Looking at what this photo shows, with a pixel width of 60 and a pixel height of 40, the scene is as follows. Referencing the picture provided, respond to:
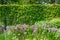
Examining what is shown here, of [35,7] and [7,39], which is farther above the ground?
[7,39]

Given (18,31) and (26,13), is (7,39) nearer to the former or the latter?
(18,31)

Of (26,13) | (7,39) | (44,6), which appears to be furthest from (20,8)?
(7,39)

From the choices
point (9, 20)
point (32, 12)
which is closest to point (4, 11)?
point (9, 20)

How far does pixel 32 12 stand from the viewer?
16000 mm

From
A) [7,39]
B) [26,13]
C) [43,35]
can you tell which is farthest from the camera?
[26,13]

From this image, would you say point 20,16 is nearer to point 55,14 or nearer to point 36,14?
point 36,14

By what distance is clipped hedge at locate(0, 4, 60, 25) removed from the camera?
52.2 feet

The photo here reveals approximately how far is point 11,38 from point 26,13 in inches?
314

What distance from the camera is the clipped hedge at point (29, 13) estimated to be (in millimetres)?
15922

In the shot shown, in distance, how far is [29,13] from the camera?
15969 millimetres

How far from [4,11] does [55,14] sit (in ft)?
10.8

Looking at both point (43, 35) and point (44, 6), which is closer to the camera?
point (43, 35)

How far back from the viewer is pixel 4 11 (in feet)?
53.2

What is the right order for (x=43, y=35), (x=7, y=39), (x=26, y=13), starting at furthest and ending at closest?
1. (x=26, y=13)
2. (x=7, y=39)
3. (x=43, y=35)
